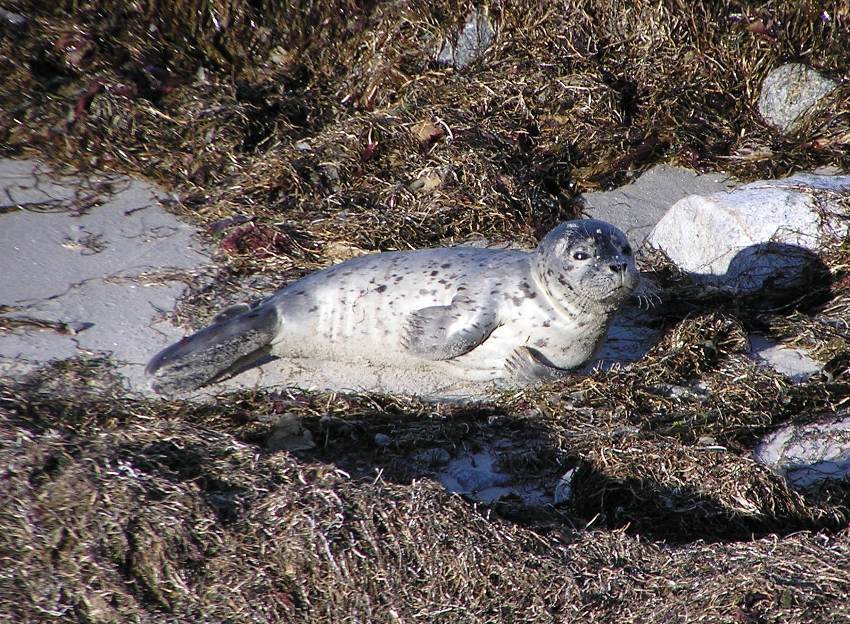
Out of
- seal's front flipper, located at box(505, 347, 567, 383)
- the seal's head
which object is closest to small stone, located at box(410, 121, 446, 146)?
the seal's head

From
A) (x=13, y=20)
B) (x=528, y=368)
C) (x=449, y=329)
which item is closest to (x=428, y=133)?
(x=449, y=329)

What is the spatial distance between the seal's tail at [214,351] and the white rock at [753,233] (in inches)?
72.4

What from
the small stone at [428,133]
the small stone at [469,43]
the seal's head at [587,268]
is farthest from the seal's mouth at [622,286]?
A: the small stone at [469,43]

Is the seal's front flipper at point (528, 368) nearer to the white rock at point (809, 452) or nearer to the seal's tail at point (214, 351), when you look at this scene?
the white rock at point (809, 452)

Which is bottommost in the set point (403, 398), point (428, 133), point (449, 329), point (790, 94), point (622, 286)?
point (403, 398)

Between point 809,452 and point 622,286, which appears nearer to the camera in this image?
point 809,452

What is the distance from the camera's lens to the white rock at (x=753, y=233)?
14.2ft

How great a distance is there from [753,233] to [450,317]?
1490mm

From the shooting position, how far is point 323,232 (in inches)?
186

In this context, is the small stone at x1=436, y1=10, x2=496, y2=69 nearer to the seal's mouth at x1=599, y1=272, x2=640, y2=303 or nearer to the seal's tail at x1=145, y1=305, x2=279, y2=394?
the seal's tail at x1=145, y1=305, x2=279, y2=394

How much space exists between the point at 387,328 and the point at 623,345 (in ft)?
3.22

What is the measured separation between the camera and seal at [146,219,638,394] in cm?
361

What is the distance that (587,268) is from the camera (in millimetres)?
3574

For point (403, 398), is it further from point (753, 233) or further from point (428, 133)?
point (428, 133)
